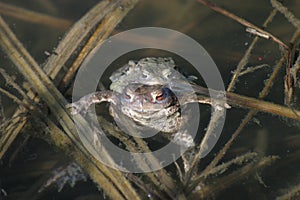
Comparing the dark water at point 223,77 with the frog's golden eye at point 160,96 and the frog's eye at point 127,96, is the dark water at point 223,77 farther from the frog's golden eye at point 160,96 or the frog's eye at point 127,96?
the frog's eye at point 127,96

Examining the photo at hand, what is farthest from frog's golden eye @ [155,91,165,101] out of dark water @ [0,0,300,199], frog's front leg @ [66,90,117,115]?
dark water @ [0,0,300,199]

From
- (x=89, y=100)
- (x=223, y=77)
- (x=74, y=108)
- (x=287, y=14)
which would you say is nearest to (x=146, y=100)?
(x=89, y=100)

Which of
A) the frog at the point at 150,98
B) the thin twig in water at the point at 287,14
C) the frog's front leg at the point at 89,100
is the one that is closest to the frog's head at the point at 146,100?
the frog at the point at 150,98

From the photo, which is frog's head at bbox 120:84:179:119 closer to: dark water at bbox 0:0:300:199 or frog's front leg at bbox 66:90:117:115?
frog's front leg at bbox 66:90:117:115

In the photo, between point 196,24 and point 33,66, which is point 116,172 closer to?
point 33,66

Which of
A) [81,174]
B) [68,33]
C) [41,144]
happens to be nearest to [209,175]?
[81,174]

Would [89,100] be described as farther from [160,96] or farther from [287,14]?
[287,14]
